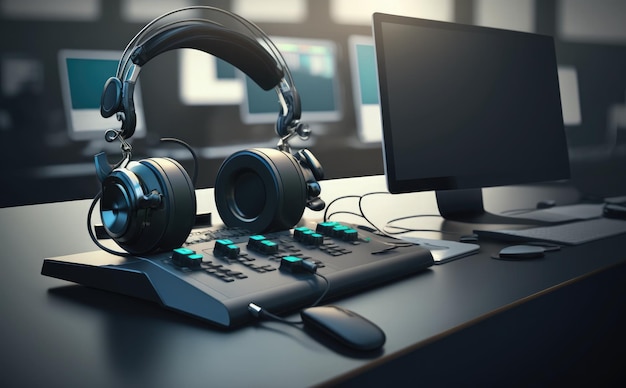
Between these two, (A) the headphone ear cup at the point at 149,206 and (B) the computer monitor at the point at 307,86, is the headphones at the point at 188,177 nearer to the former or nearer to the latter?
(A) the headphone ear cup at the point at 149,206

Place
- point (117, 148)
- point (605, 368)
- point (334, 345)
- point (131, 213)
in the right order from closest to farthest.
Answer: point (334, 345) < point (131, 213) < point (605, 368) < point (117, 148)

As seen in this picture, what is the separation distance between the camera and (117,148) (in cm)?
123

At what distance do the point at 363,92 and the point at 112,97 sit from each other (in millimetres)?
1010

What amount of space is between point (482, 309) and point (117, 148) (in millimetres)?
913

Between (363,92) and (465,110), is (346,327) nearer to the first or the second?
(465,110)

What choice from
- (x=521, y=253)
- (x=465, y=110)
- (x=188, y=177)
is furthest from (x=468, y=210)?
(x=188, y=177)

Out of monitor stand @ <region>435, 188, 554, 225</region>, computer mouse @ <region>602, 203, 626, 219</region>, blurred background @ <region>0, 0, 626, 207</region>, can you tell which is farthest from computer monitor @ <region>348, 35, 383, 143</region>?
computer mouse @ <region>602, 203, 626, 219</region>

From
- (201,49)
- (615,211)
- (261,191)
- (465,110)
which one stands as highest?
(201,49)

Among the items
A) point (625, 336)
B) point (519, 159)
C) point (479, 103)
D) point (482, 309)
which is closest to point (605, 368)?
point (625, 336)

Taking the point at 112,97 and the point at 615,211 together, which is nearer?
the point at 112,97

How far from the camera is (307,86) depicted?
156cm

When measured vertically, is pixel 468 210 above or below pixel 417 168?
below

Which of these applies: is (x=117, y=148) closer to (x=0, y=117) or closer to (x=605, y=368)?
(x=0, y=117)

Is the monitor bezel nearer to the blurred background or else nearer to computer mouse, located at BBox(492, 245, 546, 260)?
computer mouse, located at BBox(492, 245, 546, 260)
